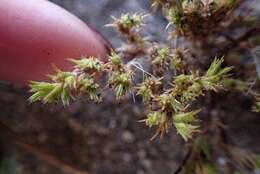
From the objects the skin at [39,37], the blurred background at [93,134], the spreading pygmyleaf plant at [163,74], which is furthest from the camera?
the blurred background at [93,134]

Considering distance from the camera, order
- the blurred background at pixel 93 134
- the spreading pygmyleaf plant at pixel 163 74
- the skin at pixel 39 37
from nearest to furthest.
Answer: the spreading pygmyleaf plant at pixel 163 74 → the skin at pixel 39 37 → the blurred background at pixel 93 134

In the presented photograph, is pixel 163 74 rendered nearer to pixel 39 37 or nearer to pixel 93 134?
pixel 39 37

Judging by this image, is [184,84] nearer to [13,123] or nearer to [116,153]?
[116,153]

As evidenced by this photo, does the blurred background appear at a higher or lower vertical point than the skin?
lower

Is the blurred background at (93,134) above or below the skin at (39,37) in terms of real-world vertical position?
below

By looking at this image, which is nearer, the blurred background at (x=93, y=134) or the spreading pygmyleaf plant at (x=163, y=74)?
the spreading pygmyleaf plant at (x=163, y=74)
